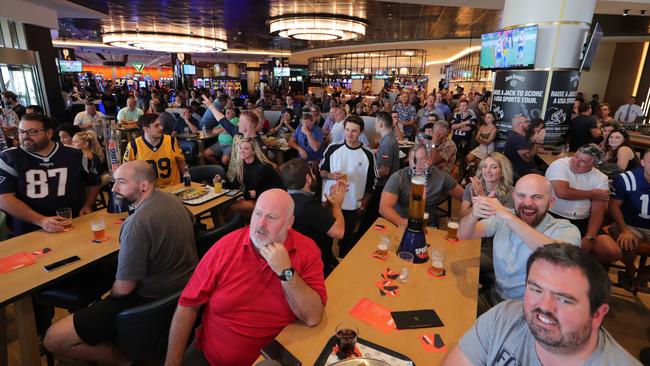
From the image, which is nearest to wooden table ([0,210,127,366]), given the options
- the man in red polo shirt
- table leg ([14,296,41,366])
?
table leg ([14,296,41,366])

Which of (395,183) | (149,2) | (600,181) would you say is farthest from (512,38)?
(149,2)

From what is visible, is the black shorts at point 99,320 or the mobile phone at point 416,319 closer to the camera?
the mobile phone at point 416,319

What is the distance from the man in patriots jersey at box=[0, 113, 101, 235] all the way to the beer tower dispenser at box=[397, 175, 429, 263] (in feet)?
8.66

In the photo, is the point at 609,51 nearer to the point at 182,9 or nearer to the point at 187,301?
the point at 182,9

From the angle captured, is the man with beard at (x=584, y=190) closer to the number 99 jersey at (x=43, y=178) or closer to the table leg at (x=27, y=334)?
the table leg at (x=27, y=334)

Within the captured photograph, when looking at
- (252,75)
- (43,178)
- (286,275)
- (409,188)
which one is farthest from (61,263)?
(252,75)

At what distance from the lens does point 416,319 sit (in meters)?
1.73

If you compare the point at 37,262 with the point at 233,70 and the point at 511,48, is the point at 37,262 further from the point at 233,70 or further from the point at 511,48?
the point at 233,70

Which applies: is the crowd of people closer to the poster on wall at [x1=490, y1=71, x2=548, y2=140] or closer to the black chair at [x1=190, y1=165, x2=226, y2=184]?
the black chair at [x1=190, y1=165, x2=226, y2=184]

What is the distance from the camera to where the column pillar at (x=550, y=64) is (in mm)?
5074

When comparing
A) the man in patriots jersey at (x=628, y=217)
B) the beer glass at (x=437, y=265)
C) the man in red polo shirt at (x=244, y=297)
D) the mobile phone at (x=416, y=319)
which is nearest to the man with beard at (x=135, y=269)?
the man in red polo shirt at (x=244, y=297)

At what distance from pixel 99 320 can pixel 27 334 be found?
0.52 meters

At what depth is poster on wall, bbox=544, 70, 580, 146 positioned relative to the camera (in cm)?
527

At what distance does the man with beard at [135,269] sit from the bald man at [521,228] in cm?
188
